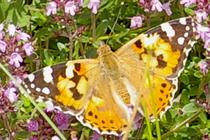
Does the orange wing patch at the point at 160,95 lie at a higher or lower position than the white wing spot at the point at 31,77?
lower

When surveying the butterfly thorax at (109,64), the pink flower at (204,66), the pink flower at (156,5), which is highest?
the pink flower at (156,5)

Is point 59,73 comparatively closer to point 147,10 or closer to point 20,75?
point 20,75

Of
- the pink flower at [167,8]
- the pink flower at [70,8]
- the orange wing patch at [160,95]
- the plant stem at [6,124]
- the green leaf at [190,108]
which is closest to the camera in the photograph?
the orange wing patch at [160,95]

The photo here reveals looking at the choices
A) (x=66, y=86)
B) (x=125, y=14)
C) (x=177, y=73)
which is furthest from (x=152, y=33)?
(x=125, y=14)

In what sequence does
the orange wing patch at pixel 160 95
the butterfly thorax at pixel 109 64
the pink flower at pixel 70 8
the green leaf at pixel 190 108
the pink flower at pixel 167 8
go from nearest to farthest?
the orange wing patch at pixel 160 95, the butterfly thorax at pixel 109 64, the pink flower at pixel 70 8, the green leaf at pixel 190 108, the pink flower at pixel 167 8

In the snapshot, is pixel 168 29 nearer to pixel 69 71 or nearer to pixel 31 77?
pixel 69 71

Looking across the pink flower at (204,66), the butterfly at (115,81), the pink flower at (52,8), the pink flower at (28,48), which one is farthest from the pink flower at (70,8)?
the pink flower at (204,66)

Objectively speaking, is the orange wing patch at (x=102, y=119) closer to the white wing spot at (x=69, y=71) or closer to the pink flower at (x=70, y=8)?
the white wing spot at (x=69, y=71)

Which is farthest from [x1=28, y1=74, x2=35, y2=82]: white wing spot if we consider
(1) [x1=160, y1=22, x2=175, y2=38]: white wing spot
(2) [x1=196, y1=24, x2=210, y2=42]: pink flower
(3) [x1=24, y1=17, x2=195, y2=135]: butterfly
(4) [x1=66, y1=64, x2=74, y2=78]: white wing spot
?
(2) [x1=196, y1=24, x2=210, y2=42]: pink flower
